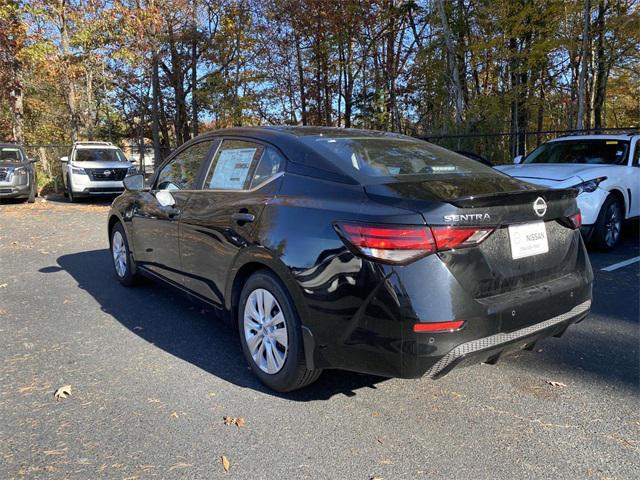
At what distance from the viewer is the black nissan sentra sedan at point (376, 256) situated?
2510 millimetres

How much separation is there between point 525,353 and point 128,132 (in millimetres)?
31270

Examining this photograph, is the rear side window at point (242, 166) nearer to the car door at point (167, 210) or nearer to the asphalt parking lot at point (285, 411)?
the car door at point (167, 210)

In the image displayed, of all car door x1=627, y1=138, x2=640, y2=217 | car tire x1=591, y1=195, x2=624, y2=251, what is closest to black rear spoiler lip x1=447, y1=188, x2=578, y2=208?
car tire x1=591, y1=195, x2=624, y2=251

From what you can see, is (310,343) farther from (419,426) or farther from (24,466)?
(24,466)

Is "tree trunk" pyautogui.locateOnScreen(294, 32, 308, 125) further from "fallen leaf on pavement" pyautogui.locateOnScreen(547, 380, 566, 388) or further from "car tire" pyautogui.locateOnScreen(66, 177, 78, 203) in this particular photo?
"fallen leaf on pavement" pyautogui.locateOnScreen(547, 380, 566, 388)

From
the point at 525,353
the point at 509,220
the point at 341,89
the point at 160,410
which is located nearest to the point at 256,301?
the point at 160,410

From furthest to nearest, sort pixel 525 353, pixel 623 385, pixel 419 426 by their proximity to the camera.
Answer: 1. pixel 525 353
2. pixel 623 385
3. pixel 419 426

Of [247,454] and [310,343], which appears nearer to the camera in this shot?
[247,454]

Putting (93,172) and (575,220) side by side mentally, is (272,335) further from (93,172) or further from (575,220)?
(93,172)

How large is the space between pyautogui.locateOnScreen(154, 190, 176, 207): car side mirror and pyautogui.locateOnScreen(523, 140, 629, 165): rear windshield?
620 cm

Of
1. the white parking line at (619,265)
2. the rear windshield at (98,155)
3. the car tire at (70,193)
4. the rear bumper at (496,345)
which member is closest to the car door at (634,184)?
the white parking line at (619,265)

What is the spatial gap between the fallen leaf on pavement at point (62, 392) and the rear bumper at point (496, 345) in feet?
7.34

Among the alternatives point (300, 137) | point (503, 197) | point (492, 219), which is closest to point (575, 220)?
point (503, 197)

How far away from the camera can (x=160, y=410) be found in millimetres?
3004
